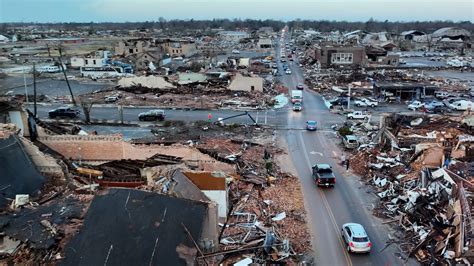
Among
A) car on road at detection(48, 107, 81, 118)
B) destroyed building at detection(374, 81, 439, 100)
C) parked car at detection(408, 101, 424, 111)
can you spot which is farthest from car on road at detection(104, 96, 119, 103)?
parked car at detection(408, 101, 424, 111)

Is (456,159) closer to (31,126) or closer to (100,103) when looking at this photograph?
(31,126)

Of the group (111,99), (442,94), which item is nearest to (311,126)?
(442,94)

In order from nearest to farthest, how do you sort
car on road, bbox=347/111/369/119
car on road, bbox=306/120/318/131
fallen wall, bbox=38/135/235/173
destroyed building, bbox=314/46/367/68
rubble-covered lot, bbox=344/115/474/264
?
rubble-covered lot, bbox=344/115/474/264 < fallen wall, bbox=38/135/235/173 < car on road, bbox=306/120/318/131 < car on road, bbox=347/111/369/119 < destroyed building, bbox=314/46/367/68

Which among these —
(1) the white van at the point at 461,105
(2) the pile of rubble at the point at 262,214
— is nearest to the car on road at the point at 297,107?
(2) the pile of rubble at the point at 262,214

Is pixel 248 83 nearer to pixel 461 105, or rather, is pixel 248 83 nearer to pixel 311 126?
pixel 311 126

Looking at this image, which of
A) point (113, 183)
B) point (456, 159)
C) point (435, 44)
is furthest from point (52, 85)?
point (435, 44)

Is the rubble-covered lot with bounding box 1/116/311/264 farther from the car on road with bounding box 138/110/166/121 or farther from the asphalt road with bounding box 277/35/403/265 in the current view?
the car on road with bounding box 138/110/166/121
